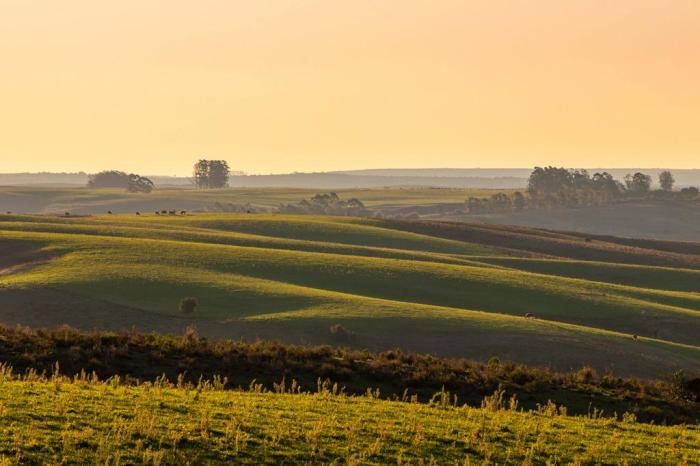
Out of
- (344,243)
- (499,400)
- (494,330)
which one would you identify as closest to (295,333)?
(494,330)

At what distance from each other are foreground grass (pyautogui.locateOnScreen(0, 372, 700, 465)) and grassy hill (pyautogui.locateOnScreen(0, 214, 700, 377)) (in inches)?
1026

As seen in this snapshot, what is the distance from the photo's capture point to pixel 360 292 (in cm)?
7731

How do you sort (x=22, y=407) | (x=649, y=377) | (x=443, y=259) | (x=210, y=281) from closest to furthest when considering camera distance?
1. (x=22, y=407)
2. (x=649, y=377)
3. (x=210, y=281)
4. (x=443, y=259)

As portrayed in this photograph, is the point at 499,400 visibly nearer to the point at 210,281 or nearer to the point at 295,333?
the point at 295,333

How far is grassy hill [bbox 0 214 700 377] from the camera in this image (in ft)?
198

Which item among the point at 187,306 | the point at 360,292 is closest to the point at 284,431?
the point at 187,306

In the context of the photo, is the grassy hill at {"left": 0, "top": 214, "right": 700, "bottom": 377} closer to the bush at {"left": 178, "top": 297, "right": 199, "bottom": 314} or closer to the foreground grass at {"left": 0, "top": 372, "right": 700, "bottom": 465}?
the bush at {"left": 178, "top": 297, "right": 199, "bottom": 314}

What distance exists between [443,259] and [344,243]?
684 inches

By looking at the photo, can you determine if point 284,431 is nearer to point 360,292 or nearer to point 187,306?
point 187,306

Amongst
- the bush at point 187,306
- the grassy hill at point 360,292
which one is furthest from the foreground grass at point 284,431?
the bush at point 187,306

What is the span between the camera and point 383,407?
1228 inches

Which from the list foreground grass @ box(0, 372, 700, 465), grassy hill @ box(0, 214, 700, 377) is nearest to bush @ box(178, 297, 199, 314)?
grassy hill @ box(0, 214, 700, 377)

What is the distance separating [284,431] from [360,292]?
5151 centimetres

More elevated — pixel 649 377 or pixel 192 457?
pixel 192 457
